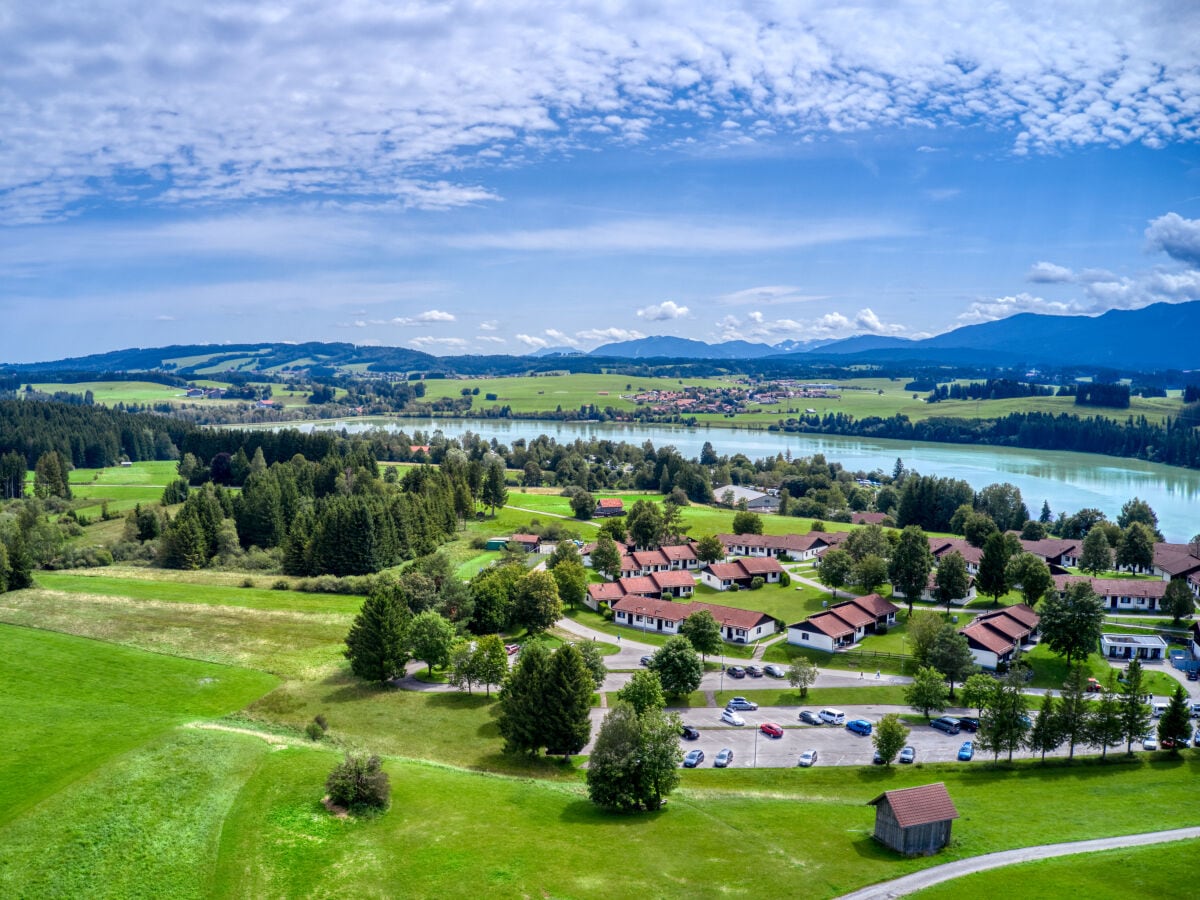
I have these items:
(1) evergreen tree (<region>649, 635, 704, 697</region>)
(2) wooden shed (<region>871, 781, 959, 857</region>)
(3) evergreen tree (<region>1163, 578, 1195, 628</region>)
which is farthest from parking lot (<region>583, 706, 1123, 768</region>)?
(3) evergreen tree (<region>1163, 578, 1195, 628</region>)

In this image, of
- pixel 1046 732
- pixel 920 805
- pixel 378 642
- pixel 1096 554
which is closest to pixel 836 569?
pixel 1096 554

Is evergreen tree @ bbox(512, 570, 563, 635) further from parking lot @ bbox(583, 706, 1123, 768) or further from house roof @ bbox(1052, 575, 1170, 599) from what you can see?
house roof @ bbox(1052, 575, 1170, 599)

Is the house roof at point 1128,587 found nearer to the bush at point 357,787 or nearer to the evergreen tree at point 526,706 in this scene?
the evergreen tree at point 526,706

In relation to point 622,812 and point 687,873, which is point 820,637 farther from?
point 687,873

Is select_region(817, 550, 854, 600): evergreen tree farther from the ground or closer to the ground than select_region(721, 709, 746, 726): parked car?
farther from the ground

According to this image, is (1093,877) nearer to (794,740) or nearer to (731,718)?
(794,740)

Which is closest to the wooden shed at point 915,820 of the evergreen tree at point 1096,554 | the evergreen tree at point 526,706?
the evergreen tree at point 526,706
